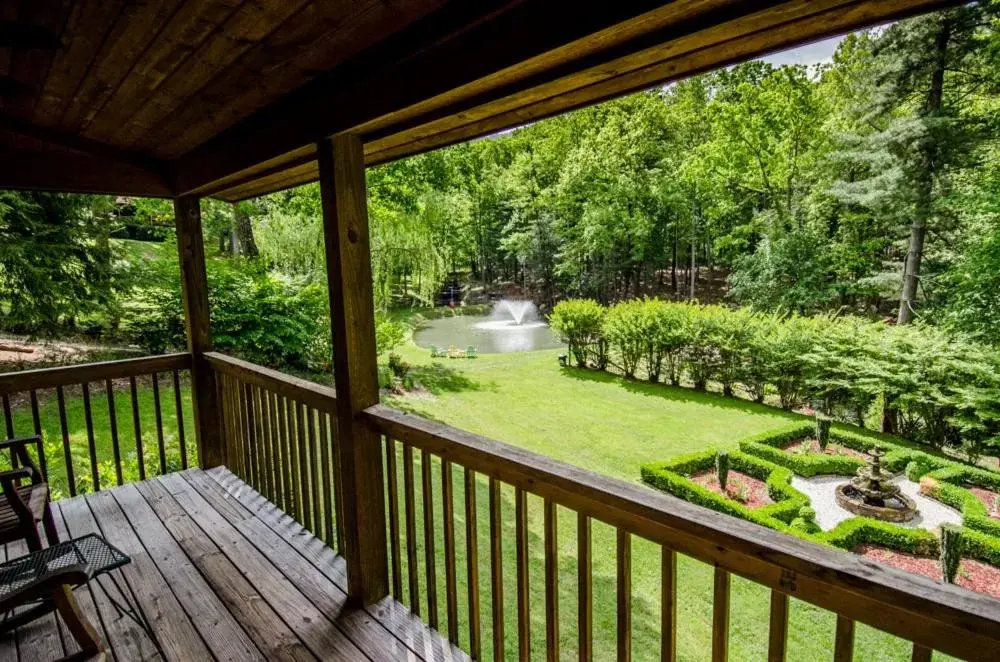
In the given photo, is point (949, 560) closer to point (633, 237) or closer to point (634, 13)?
point (634, 13)

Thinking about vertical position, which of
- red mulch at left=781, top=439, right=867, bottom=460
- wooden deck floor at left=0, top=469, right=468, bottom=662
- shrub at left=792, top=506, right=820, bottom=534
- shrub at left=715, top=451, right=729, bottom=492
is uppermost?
wooden deck floor at left=0, top=469, right=468, bottom=662

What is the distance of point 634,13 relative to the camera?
103cm

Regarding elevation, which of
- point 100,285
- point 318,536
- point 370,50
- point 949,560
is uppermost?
point 370,50

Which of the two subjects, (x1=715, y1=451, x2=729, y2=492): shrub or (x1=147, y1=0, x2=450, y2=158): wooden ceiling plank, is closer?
(x1=147, y1=0, x2=450, y2=158): wooden ceiling plank

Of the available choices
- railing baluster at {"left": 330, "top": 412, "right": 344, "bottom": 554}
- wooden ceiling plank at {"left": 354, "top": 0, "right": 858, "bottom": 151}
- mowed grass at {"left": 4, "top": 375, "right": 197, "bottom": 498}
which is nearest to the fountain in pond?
mowed grass at {"left": 4, "top": 375, "right": 197, "bottom": 498}

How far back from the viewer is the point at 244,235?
9.98 metres

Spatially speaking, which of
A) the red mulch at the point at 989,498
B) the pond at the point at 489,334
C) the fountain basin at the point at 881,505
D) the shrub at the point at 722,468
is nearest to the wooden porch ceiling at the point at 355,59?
the shrub at the point at 722,468

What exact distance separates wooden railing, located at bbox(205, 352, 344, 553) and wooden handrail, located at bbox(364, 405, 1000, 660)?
1.37 metres

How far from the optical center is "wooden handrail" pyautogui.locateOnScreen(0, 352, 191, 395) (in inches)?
124

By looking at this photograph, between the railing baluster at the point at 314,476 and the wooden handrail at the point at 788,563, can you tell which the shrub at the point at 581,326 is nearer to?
the railing baluster at the point at 314,476

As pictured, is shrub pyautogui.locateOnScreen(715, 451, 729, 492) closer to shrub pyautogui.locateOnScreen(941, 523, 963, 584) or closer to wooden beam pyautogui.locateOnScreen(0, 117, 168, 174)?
shrub pyautogui.locateOnScreen(941, 523, 963, 584)

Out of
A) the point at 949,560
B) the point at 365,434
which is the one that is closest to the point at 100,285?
the point at 365,434

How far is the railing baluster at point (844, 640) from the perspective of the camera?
1.00m

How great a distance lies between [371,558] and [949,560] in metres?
5.07
